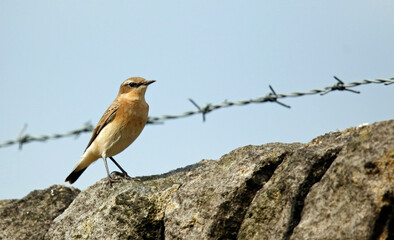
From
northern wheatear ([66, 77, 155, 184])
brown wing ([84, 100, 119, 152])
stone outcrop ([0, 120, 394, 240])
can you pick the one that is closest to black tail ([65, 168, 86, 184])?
northern wheatear ([66, 77, 155, 184])

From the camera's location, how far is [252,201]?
4.91m

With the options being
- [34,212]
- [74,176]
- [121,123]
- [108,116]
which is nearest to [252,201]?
[34,212]

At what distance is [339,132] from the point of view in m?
5.09

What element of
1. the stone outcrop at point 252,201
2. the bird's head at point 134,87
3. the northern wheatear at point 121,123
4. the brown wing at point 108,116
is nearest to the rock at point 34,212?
the stone outcrop at point 252,201

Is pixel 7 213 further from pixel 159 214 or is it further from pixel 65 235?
pixel 159 214

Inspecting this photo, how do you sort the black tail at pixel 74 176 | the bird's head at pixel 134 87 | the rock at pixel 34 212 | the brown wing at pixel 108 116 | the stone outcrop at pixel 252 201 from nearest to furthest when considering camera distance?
1. the stone outcrop at pixel 252 201
2. the rock at pixel 34 212
3. the brown wing at pixel 108 116
4. the bird's head at pixel 134 87
5. the black tail at pixel 74 176

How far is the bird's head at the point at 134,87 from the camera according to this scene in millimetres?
8945

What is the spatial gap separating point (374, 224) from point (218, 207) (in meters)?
1.45

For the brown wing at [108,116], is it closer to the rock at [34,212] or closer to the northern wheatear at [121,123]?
the northern wheatear at [121,123]

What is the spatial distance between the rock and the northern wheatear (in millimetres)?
1308

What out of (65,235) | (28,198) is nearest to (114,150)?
(28,198)

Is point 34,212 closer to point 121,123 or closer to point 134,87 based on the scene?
point 121,123

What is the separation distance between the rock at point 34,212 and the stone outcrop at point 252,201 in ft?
0.04

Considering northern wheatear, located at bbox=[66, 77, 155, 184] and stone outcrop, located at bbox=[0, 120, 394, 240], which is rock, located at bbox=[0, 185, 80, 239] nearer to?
stone outcrop, located at bbox=[0, 120, 394, 240]
